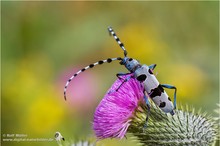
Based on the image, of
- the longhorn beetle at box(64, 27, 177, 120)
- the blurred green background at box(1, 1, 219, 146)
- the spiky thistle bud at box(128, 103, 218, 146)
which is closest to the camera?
the longhorn beetle at box(64, 27, 177, 120)

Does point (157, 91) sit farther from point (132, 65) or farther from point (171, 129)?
point (171, 129)

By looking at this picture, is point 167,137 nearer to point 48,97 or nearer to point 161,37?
point 48,97

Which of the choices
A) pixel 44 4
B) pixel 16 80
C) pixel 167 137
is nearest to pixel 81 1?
pixel 44 4

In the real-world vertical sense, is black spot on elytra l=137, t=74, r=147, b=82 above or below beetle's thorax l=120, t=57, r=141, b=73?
below

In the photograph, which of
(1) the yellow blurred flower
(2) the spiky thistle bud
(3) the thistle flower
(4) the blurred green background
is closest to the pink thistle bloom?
(3) the thistle flower

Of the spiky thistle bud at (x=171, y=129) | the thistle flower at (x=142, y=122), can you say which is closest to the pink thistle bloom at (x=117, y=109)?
the thistle flower at (x=142, y=122)

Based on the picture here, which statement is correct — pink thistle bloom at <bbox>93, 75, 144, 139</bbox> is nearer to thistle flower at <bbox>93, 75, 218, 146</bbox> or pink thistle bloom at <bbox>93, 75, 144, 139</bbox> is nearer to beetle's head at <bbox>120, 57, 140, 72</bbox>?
thistle flower at <bbox>93, 75, 218, 146</bbox>

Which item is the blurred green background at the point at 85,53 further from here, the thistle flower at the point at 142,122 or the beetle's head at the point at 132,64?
the beetle's head at the point at 132,64
